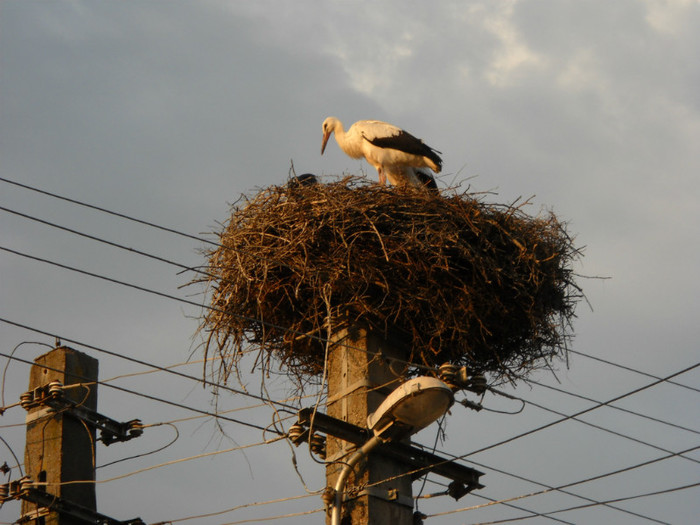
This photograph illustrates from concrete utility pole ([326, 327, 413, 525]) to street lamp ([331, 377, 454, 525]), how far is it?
0.13 m

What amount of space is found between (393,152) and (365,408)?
4.82 metres

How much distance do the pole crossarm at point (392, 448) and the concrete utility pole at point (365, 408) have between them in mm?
69

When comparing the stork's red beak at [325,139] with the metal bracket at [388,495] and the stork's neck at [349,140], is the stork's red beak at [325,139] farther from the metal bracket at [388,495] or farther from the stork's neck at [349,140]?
the metal bracket at [388,495]

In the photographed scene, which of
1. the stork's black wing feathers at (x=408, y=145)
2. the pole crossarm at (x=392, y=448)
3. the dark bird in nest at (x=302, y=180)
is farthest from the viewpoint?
the stork's black wing feathers at (x=408, y=145)

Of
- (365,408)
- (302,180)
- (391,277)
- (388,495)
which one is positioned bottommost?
(388,495)

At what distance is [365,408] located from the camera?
7027 millimetres

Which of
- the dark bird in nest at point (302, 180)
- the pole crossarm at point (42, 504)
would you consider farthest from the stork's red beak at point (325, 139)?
the pole crossarm at point (42, 504)

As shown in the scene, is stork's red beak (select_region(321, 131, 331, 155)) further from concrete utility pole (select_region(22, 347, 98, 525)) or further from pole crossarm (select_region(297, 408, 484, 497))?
pole crossarm (select_region(297, 408, 484, 497))

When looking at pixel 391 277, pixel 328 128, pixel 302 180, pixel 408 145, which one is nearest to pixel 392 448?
pixel 391 277

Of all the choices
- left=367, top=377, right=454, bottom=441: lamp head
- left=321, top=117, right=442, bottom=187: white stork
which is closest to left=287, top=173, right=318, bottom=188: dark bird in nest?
left=321, top=117, right=442, bottom=187: white stork

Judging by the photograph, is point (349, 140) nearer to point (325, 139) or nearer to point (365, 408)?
point (325, 139)

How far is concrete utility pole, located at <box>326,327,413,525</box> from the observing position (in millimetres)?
6570

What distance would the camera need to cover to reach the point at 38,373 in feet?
23.2

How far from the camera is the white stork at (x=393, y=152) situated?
Answer: 11.3 meters
